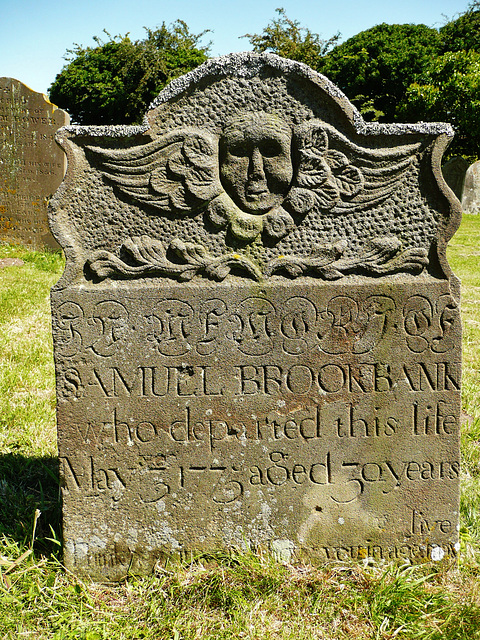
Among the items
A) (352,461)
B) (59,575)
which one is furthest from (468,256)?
(59,575)

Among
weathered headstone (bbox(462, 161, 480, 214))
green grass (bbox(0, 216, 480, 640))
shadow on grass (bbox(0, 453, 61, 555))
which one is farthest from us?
weathered headstone (bbox(462, 161, 480, 214))

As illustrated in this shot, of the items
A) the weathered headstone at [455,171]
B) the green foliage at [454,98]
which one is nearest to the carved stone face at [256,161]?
the weathered headstone at [455,171]

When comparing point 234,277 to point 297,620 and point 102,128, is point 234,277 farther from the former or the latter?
point 297,620

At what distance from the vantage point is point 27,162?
9.61m

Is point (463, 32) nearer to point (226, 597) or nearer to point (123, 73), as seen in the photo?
point (123, 73)

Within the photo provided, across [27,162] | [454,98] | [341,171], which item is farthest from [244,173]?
[454,98]

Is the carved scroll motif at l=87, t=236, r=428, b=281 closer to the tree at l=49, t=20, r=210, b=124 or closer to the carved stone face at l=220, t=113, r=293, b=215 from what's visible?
the carved stone face at l=220, t=113, r=293, b=215

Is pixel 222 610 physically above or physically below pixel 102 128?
below

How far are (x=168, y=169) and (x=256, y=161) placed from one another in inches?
16.7

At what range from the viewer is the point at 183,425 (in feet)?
9.22

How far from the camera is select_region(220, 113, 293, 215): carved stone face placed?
2.66 m

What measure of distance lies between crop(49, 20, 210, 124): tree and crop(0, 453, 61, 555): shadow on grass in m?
26.4

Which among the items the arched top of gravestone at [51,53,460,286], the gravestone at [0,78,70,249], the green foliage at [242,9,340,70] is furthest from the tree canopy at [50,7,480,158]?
the arched top of gravestone at [51,53,460,286]

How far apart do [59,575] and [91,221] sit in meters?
1.78
